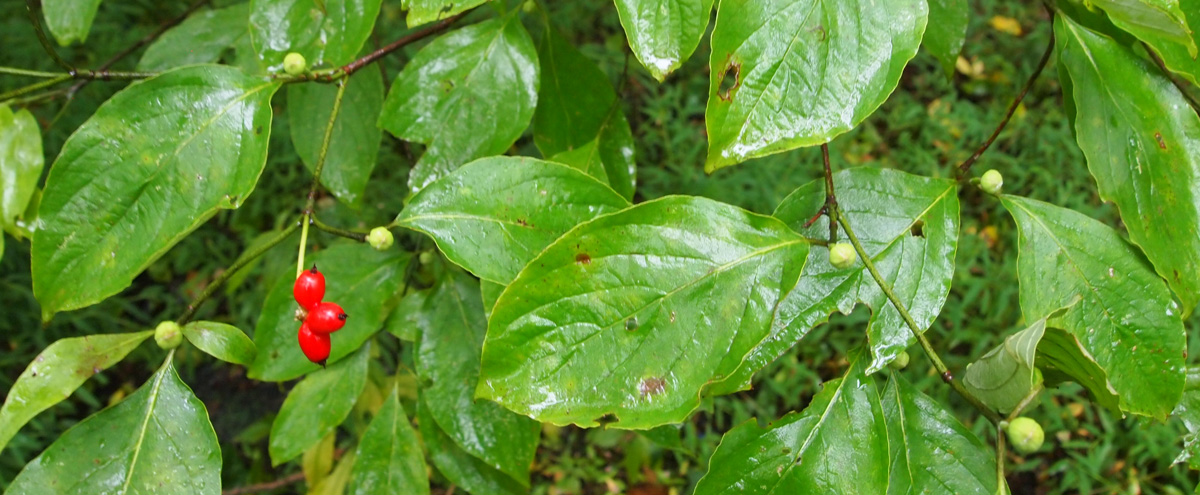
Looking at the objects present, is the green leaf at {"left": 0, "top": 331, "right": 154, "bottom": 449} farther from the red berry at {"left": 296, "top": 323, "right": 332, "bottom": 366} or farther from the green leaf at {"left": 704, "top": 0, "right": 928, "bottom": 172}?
the green leaf at {"left": 704, "top": 0, "right": 928, "bottom": 172}

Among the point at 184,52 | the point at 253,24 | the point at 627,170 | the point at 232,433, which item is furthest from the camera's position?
the point at 232,433

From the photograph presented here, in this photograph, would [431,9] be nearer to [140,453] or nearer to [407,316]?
[407,316]

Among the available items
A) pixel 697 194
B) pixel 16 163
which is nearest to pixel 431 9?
pixel 16 163

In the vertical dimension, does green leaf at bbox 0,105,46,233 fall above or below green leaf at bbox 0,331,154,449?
above

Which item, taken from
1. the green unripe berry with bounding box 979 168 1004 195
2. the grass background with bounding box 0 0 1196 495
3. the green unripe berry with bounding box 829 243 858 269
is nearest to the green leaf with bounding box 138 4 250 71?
the grass background with bounding box 0 0 1196 495

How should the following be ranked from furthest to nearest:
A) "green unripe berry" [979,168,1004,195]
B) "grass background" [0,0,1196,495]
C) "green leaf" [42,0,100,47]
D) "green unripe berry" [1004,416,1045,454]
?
"grass background" [0,0,1196,495] < "green leaf" [42,0,100,47] < "green unripe berry" [979,168,1004,195] < "green unripe berry" [1004,416,1045,454]

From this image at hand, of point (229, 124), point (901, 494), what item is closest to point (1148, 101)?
point (901, 494)

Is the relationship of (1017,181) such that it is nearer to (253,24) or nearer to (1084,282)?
(1084,282)
